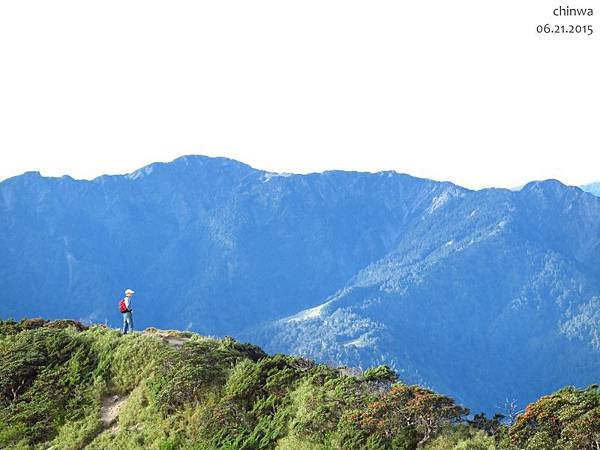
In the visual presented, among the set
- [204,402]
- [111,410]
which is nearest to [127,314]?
[111,410]

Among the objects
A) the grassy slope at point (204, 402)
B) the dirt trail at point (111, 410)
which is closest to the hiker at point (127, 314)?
the grassy slope at point (204, 402)

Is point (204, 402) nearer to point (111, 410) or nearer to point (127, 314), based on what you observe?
point (111, 410)

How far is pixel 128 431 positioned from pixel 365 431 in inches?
387

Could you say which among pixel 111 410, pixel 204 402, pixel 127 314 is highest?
pixel 127 314

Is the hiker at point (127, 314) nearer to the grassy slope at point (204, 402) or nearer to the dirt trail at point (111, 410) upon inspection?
the grassy slope at point (204, 402)

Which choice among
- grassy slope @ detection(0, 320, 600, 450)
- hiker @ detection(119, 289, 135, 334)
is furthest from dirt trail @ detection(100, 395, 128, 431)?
hiker @ detection(119, 289, 135, 334)

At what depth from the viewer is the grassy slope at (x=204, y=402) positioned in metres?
22.7

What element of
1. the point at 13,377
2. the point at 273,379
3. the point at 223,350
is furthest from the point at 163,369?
the point at 13,377

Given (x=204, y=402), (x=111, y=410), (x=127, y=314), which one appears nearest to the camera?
(x=204, y=402)

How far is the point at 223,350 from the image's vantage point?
103ft

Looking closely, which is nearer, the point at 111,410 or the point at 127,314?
the point at 111,410

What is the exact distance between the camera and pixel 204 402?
27859 millimetres

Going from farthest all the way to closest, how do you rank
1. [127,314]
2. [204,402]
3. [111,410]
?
[127,314]
[111,410]
[204,402]

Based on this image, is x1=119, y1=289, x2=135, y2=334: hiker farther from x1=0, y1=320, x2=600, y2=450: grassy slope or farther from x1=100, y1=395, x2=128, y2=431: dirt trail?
x1=100, y1=395, x2=128, y2=431: dirt trail
